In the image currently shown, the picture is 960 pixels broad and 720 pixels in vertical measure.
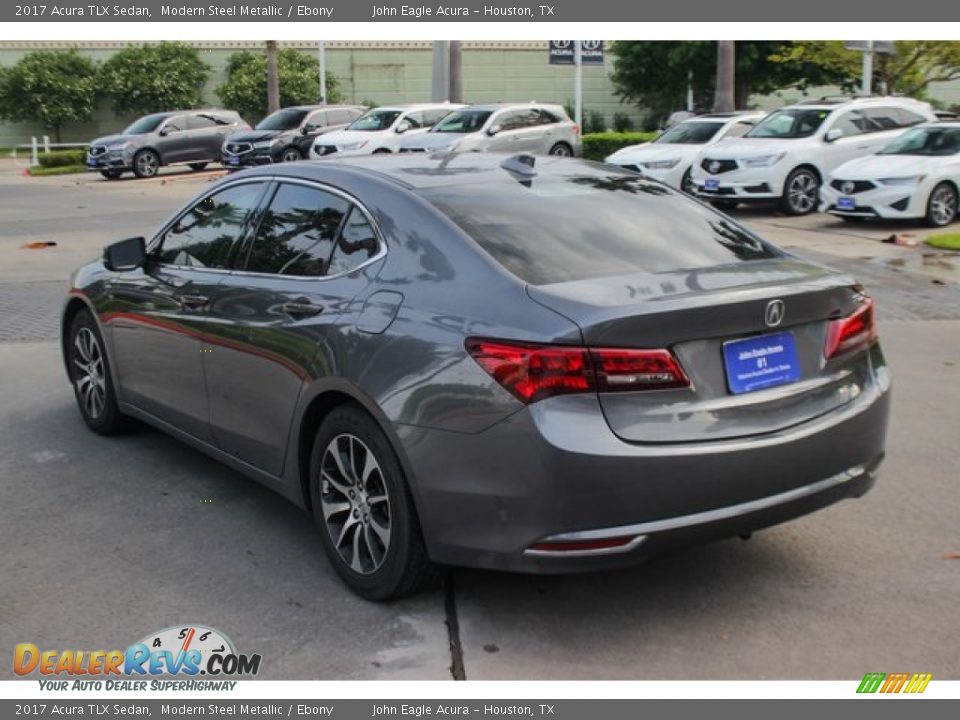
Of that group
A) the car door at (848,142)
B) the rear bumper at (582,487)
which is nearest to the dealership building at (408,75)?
the car door at (848,142)

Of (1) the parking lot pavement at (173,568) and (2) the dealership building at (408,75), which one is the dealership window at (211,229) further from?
(2) the dealership building at (408,75)

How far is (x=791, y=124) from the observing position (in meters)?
18.3

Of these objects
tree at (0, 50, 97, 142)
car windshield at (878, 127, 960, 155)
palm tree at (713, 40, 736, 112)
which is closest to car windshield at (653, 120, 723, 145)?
car windshield at (878, 127, 960, 155)

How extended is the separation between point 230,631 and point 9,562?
1.29 meters

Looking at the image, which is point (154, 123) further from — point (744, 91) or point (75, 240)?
point (744, 91)

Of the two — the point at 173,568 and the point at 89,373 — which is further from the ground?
the point at 89,373

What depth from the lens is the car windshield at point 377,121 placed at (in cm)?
2652

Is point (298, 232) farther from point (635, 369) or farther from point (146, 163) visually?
point (146, 163)

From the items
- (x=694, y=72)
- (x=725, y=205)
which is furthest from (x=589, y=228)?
(x=694, y=72)

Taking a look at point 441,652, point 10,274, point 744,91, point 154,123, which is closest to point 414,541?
point 441,652

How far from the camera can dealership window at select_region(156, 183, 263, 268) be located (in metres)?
5.18

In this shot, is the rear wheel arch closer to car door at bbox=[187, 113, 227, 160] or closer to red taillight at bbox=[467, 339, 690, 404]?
red taillight at bbox=[467, 339, 690, 404]

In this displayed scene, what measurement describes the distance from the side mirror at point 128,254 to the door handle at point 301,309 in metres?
1.50

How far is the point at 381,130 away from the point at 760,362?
23371 millimetres
